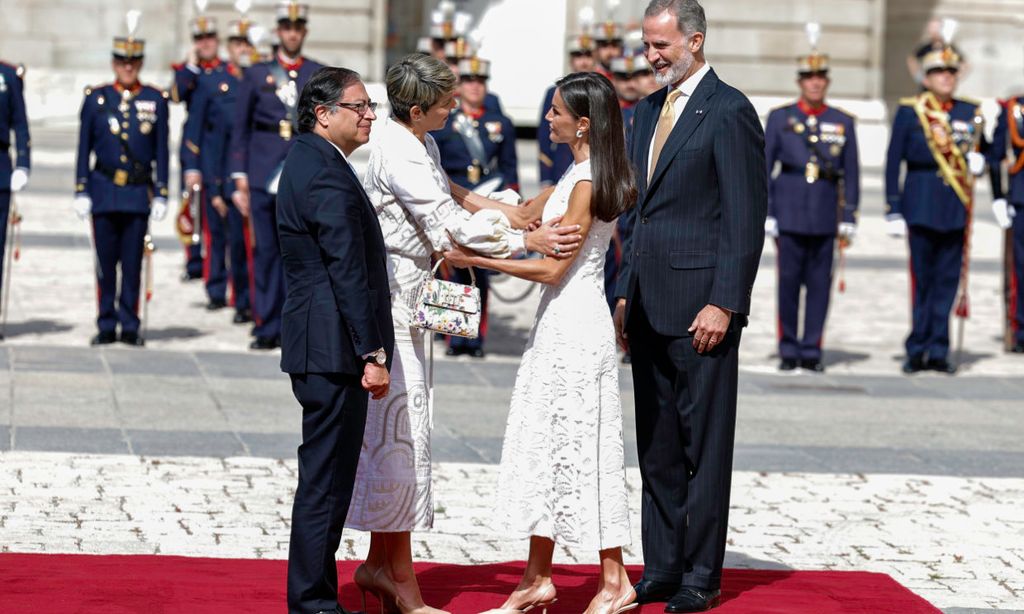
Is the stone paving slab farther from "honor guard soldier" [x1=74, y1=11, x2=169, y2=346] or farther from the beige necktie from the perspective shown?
"honor guard soldier" [x1=74, y1=11, x2=169, y2=346]

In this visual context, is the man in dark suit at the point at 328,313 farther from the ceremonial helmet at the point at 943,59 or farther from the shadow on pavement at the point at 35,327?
the ceremonial helmet at the point at 943,59


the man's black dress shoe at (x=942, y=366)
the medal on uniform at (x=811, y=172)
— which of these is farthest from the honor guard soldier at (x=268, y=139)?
the man's black dress shoe at (x=942, y=366)

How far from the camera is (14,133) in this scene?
11.3m

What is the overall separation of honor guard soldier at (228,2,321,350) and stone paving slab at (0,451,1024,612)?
3.52 meters

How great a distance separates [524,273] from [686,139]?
2.49 feet

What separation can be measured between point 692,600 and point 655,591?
0.53ft

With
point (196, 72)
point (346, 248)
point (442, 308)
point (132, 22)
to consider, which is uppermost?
point (132, 22)

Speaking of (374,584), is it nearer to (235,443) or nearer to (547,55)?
(235,443)

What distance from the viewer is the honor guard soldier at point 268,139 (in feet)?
38.0

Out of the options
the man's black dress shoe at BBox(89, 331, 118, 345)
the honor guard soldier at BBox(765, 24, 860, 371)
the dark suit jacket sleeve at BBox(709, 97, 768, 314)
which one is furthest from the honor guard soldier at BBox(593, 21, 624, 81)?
the dark suit jacket sleeve at BBox(709, 97, 768, 314)

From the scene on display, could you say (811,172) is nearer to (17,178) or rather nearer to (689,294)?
(17,178)

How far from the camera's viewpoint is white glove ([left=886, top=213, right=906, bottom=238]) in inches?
465

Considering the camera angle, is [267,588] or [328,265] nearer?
[328,265]

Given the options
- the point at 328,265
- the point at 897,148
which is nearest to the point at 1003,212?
the point at 897,148
